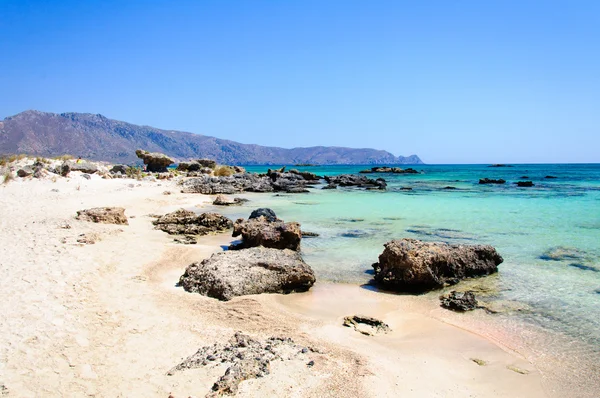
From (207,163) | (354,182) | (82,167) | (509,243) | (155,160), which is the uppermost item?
(155,160)

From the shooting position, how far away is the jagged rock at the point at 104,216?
1110cm

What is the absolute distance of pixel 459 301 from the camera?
20.1 feet

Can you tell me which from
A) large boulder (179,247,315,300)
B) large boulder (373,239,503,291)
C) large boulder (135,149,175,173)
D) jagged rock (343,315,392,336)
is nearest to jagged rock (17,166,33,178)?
large boulder (179,247,315,300)

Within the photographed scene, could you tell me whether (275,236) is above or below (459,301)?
above

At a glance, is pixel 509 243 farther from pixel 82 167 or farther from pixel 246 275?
pixel 82 167

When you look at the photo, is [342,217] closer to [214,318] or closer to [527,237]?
[527,237]

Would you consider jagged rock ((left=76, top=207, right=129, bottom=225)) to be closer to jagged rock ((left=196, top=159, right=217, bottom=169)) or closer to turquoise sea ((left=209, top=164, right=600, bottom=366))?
turquoise sea ((left=209, top=164, right=600, bottom=366))

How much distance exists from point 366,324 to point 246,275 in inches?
82.6

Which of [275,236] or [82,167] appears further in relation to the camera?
[82,167]

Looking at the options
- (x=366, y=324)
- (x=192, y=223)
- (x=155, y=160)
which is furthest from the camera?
(x=155, y=160)

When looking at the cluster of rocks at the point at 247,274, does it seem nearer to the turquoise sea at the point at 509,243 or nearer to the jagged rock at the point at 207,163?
the turquoise sea at the point at 509,243

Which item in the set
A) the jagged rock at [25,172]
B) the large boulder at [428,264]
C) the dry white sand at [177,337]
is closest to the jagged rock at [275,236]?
the dry white sand at [177,337]

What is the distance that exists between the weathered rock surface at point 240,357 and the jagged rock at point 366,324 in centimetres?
106

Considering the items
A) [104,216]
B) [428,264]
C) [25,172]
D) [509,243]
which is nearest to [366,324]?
[428,264]
